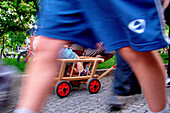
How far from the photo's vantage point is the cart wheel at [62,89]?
14.1ft

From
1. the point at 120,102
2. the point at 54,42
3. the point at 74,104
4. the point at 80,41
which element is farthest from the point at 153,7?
the point at 74,104

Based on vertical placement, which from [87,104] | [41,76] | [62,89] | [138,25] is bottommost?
[87,104]

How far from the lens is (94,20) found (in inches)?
57.7

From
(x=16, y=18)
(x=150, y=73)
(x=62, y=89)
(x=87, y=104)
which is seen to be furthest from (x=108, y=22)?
(x=16, y=18)

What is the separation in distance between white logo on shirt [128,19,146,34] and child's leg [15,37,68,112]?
0.41 m

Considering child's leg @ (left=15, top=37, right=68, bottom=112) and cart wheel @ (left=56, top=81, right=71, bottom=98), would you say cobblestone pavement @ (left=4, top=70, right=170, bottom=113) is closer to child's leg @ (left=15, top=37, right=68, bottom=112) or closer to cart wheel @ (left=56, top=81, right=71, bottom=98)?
cart wheel @ (left=56, top=81, right=71, bottom=98)

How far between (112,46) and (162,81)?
42 cm

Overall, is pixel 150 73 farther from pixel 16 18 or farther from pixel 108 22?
pixel 16 18

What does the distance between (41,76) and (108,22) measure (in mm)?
494

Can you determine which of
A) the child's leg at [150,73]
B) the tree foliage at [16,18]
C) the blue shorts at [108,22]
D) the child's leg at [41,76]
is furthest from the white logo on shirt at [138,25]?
the tree foliage at [16,18]

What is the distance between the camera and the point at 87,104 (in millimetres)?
3666

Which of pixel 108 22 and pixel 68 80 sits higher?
pixel 108 22

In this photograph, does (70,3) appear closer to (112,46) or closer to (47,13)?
(47,13)

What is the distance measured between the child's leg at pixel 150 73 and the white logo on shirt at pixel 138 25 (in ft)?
0.39
